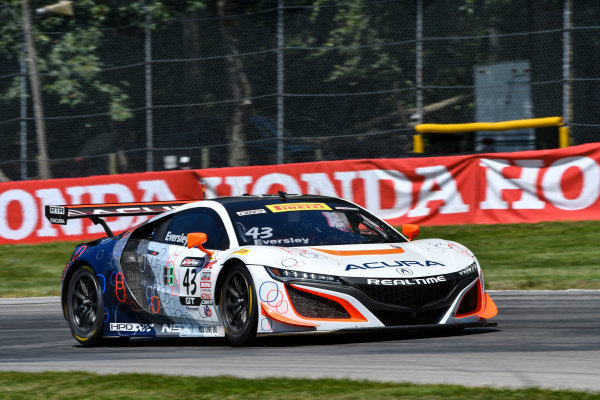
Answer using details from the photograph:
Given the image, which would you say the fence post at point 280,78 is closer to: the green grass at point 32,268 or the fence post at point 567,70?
the green grass at point 32,268

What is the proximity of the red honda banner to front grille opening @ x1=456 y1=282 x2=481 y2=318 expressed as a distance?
7230 mm

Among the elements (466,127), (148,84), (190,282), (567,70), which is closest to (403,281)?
(190,282)

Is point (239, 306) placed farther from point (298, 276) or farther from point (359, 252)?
point (359, 252)

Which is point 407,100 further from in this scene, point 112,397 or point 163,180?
point 112,397

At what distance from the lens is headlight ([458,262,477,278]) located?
7.97 meters

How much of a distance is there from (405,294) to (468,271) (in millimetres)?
669

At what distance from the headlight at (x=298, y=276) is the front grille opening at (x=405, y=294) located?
19 cm

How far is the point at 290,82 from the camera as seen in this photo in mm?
17734

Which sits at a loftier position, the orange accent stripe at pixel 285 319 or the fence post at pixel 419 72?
the fence post at pixel 419 72

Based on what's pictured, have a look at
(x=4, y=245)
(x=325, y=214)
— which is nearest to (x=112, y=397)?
(x=325, y=214)

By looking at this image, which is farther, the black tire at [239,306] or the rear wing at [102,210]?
the rear wing at [102,210]

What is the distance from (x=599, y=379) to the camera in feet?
18.9

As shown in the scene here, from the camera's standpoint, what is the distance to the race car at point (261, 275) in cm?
761

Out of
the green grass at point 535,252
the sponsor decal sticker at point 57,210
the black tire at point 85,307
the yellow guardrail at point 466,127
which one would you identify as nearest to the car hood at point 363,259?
the black tire at point 85,307
